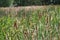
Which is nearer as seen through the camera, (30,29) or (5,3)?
(30,29)

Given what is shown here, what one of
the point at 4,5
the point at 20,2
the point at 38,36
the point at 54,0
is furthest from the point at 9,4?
the point at 38,36

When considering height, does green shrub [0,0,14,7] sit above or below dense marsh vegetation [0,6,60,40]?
below

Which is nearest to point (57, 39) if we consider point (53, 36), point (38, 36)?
point (53, 36)

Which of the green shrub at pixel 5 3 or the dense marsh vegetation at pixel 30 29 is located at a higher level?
the dense marsh vegetation at pixel 30 29

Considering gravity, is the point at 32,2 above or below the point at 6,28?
below

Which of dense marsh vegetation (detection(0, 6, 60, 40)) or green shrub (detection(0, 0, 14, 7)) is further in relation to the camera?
green shrub (detection(0, 0, 14, 7))

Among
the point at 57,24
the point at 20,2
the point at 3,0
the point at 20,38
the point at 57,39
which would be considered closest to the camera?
the point at 20,38

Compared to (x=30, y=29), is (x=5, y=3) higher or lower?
lower

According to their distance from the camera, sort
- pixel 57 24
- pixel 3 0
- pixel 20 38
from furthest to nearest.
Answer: pixel 3 0
pixel 57 24
pixel 20 38

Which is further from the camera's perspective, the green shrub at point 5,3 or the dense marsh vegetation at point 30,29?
the green shrub at point 5,3

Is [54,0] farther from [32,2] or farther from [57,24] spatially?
[57,24]

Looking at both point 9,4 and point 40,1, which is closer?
point 9,4

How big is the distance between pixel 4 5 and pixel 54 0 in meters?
3.16

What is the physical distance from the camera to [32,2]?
1147 centimetres
